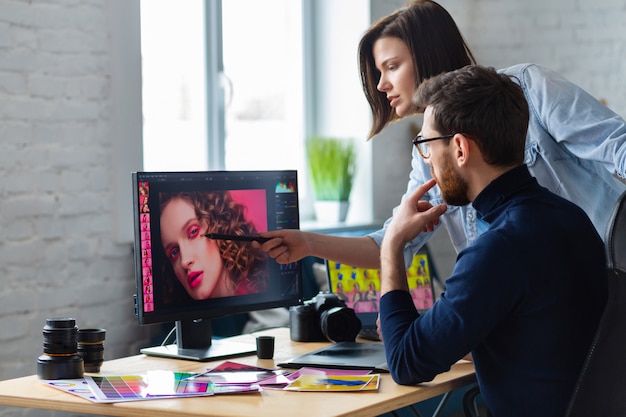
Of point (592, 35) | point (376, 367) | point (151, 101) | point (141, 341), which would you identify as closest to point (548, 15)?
point (592, 35)

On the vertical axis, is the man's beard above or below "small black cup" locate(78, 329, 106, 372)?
above

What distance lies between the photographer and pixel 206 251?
227 centimetres

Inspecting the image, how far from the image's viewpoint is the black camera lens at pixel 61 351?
1970 millimetres

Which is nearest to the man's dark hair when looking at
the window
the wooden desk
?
the wooden desk

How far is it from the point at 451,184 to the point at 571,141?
0.44 m

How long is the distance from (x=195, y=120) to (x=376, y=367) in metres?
2.21

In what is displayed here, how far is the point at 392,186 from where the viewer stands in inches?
184

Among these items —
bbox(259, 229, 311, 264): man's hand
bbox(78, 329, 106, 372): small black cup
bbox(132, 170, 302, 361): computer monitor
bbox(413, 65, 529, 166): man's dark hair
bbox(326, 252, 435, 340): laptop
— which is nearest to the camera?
bbox(413, 65, 529, 166): man's dark hair

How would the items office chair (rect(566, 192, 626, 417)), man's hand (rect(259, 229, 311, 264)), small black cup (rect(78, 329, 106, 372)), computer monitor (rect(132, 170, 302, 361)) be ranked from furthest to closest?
man's hand (rect(259, 229, 311, 264))
computer monitor (rect(132, 170, 302, 361))
small black cup (rect(78, 329, 106, 372))
office chair (rect(566, 192, 626, 417))

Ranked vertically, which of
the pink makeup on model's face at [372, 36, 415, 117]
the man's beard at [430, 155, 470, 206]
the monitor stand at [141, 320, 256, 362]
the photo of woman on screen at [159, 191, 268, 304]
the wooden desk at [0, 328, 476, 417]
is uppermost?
the pink makeup on model's face at [372, 36, 415, 117]

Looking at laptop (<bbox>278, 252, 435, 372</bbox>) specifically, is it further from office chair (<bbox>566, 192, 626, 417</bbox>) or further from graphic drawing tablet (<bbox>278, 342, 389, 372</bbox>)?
office chair (<bbox>566, 192, 626, 417</bbox>)

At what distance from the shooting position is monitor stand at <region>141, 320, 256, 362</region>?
2266mm

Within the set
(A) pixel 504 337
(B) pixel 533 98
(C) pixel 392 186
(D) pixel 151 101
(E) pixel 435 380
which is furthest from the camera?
(C) pixel 392 186

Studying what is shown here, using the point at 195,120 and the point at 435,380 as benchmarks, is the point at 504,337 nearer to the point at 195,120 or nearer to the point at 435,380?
the point at 435,380
